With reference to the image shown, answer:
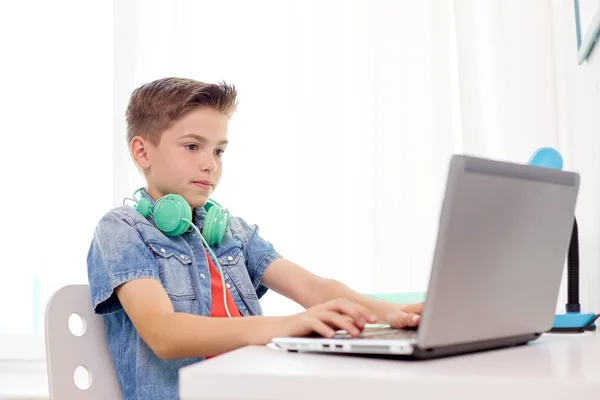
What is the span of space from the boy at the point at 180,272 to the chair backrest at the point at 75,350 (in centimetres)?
2

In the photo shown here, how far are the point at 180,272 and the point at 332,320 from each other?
1.74ft

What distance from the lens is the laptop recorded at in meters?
0.62

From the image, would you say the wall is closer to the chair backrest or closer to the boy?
the boy

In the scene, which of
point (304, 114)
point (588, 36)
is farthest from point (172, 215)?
point (304, 114)

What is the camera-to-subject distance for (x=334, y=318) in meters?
0.80

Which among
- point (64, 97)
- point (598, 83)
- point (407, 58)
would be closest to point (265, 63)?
point (407, 58)

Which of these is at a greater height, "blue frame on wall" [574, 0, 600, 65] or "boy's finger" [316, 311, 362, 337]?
"blue frame on wall" [574, 0, 600, 65]

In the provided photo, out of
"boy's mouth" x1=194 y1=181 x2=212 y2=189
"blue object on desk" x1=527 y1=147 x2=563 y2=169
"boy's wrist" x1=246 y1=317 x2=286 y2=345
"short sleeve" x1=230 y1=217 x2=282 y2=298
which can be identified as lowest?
"boy's wrist" x1=246 y1=317 x2=286 y2=345

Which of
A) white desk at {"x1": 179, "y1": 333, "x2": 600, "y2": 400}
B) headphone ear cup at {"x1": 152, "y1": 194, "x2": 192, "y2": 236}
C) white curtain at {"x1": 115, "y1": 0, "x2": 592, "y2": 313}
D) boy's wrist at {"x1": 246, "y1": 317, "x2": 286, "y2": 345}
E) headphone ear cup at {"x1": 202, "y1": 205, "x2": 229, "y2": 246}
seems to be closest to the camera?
white desk at {"x1": 179, "y1": 333, "x2": 600, "y2": 400}

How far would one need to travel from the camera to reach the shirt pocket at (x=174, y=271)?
125 cm

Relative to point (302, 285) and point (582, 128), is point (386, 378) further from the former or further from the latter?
point (582, 128)

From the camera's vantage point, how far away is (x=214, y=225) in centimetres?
134

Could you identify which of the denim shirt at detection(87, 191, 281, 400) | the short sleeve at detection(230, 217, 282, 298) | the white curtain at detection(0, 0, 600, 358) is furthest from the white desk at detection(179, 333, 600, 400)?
the white curtain at detection(0, 0, 600, 358)

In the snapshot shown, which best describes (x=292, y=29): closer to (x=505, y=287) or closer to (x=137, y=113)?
(x=137, y=113)
